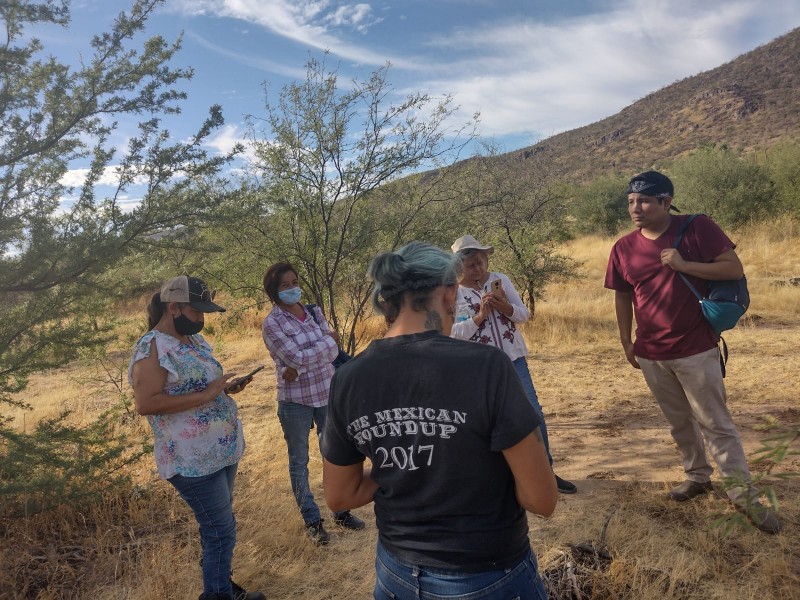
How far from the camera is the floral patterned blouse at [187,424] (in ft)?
8.71

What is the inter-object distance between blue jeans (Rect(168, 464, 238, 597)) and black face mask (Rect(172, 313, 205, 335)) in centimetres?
74

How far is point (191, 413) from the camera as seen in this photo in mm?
2750

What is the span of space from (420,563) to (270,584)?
2.28 meters

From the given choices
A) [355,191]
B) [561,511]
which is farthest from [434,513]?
[355,191]

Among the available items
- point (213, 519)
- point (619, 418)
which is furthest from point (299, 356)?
point (619, 418)

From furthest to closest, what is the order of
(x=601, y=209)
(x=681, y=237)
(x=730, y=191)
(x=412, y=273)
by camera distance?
(x=601, y=209), (x=730, y=191), (x=681, y=237), (x=412, y=273)

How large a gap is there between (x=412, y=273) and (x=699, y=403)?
2.73m

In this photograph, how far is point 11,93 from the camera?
375 cm

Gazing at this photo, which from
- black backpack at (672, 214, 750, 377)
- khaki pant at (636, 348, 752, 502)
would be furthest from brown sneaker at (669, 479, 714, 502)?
black backpack at (672, 214, 750, 377)

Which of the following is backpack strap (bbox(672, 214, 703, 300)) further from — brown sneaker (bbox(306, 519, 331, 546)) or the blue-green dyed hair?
brown sneaker (bbox(306, 519, 331, 546))

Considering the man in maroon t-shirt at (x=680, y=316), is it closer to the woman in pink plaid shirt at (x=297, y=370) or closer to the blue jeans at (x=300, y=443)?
the woman in pink plaid shirt at (x=297, y=370)

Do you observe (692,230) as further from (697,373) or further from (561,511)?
(561,511)

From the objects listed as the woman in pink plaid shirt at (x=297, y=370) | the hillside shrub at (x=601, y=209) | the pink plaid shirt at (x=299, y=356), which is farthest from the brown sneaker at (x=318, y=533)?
the hillside shrub at (x=601, y=209)

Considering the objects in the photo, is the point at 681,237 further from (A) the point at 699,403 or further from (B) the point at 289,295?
(B) the point at 289,295
